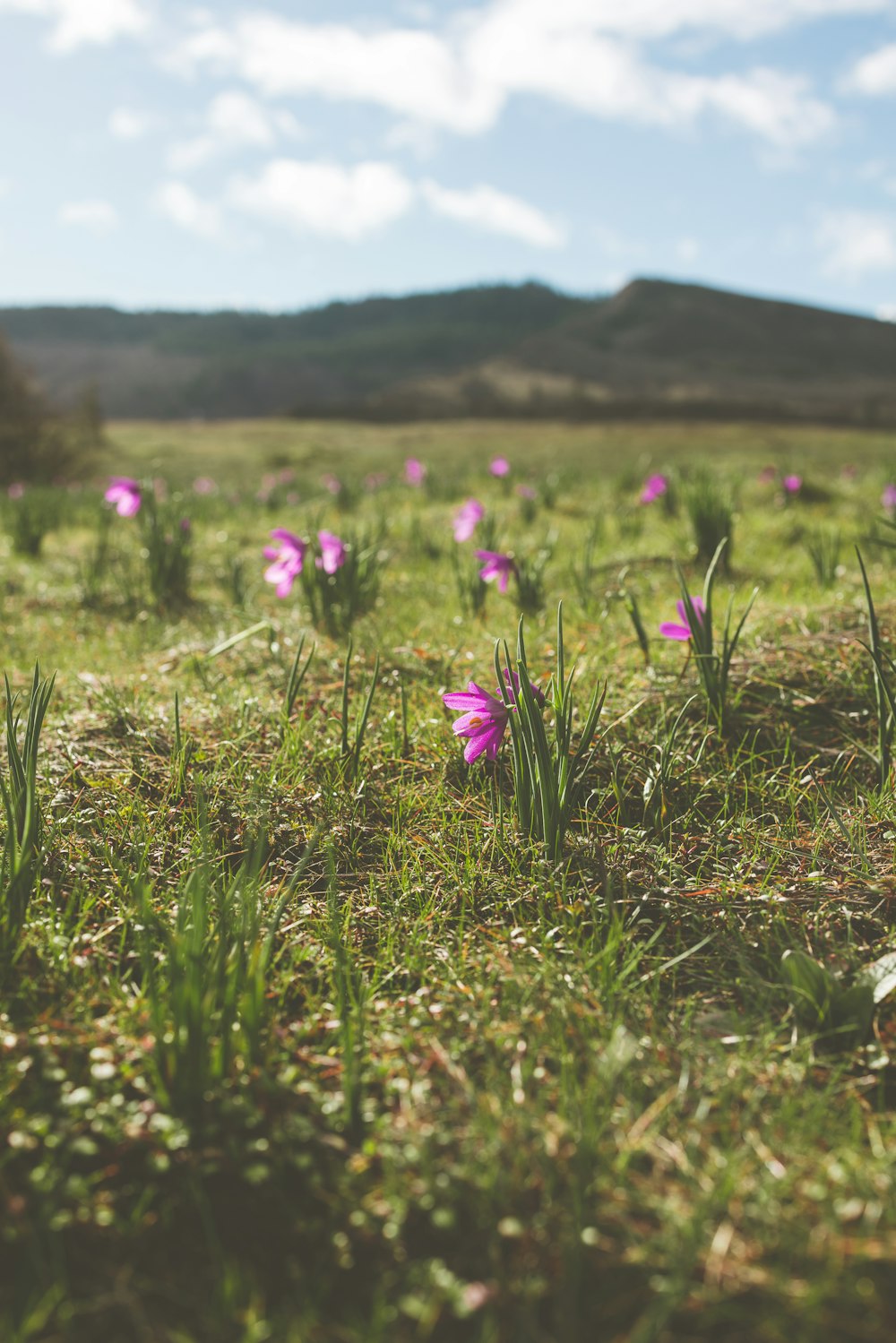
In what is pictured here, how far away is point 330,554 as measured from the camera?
3258 millimetres

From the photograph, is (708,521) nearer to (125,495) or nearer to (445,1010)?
(125,495)

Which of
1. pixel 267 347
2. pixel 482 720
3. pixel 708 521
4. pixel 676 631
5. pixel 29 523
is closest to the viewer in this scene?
pixel 482 720

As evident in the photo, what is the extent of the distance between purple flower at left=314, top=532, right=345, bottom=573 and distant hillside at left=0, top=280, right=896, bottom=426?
1538cm

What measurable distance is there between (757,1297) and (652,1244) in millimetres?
137

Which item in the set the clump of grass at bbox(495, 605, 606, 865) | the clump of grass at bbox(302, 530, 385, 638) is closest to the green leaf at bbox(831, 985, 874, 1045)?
the clump of grass at bbox(495, 605, 606, 865)

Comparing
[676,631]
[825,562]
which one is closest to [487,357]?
[825,562]

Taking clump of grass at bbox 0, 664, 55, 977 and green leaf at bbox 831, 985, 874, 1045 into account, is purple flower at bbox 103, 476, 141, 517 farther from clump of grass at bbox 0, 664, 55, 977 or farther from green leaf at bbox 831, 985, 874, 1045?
green leaf at bbox 831, 985, 874, 1045

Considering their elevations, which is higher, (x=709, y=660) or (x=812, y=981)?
(x=709, y=660)

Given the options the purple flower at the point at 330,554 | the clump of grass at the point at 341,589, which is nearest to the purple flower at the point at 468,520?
the clump of grass at the point at 341,589

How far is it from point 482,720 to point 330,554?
1.51 metres

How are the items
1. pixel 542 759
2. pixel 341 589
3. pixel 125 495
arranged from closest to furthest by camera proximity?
pixel 542 759, pixel 341 589, pixel 125 495

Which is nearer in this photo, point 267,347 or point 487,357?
point 487,357

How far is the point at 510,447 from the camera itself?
17.2m

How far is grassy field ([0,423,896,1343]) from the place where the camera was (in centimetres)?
112
